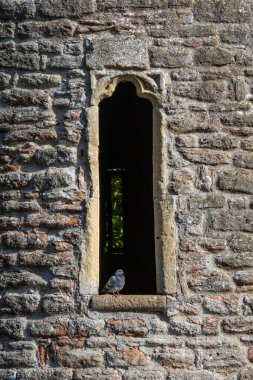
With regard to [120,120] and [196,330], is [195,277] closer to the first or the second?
[196,330]

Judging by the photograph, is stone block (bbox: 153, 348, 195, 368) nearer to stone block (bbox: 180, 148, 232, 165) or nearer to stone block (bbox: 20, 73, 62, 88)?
stone block (bbox: 180, 148, 232, 165)

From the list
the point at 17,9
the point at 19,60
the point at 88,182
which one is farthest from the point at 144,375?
the point at 17,9

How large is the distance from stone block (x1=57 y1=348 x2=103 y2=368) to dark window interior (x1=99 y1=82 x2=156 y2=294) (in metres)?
2.18

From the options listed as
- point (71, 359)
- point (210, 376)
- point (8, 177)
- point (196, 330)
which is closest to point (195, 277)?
point (196, 330)

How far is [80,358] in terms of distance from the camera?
5.22m

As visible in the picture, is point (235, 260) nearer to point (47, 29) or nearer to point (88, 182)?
point (88, 182)

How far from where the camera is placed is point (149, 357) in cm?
520

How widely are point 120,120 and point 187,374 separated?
3.37 metres

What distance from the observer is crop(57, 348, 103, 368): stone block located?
5.21m

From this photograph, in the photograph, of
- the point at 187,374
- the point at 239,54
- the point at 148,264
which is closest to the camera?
the point at 187,374

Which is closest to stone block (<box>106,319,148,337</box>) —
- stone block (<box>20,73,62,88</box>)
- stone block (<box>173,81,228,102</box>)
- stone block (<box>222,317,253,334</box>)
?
stone block (<box>222,317,253,334</box>)

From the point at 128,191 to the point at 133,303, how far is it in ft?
9.62

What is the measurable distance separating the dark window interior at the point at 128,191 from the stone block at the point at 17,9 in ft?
6.25

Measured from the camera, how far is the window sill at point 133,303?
17.2 feet
